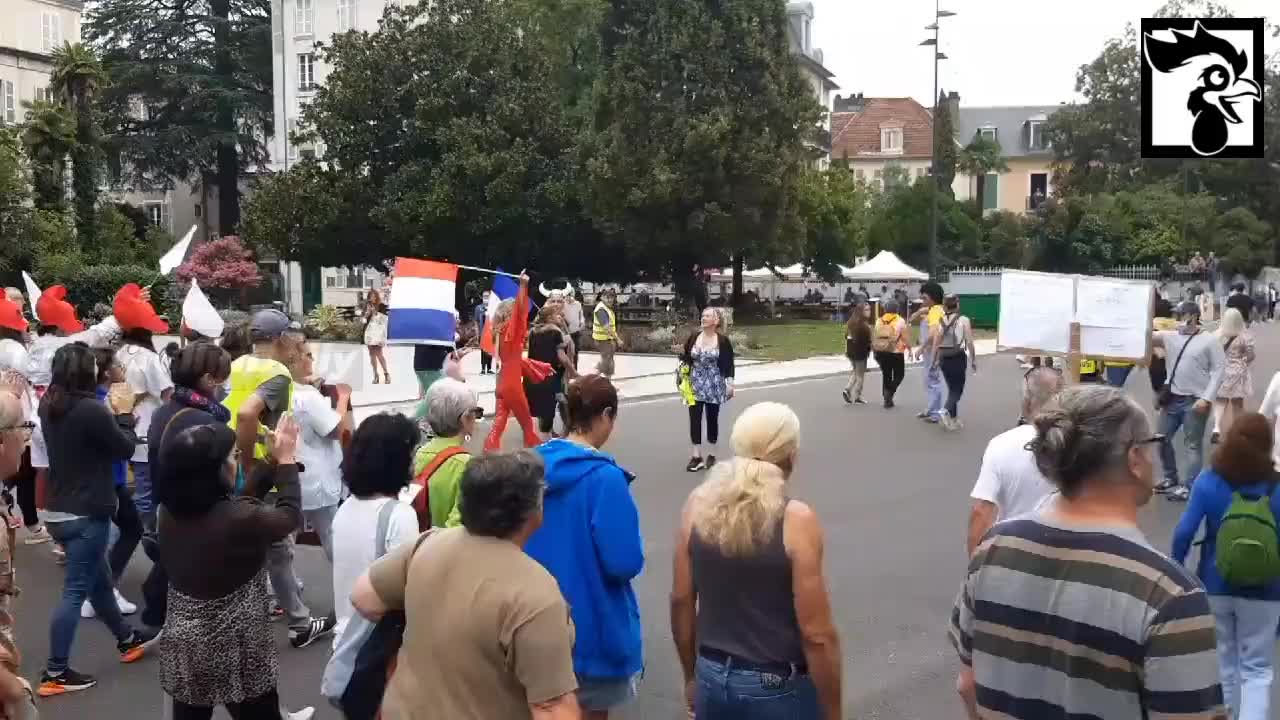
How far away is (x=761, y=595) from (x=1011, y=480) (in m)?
2.02

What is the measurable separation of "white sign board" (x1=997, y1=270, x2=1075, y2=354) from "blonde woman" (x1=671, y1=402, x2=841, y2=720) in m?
5.90

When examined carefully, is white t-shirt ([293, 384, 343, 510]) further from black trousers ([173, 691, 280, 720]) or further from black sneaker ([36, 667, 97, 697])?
black trousers ([173, 691, 280, 720])

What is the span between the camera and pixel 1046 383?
5.76 meters

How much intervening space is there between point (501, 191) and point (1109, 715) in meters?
34.3

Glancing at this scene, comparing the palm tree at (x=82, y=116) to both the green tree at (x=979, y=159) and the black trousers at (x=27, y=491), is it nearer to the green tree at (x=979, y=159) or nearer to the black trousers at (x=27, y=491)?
the black trousers at (x=27, y=491)

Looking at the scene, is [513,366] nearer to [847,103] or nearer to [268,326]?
[268,326]

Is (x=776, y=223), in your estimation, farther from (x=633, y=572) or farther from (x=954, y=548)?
(x=633, y=572)

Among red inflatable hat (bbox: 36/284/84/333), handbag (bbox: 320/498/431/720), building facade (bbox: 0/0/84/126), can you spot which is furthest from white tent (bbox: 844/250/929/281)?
handbag (bbox: 320/498/431/720)

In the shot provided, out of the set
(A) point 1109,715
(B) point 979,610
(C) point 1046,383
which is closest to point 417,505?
(B) point 979,610

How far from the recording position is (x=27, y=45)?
181 ft

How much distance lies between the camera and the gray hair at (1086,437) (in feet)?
8.70

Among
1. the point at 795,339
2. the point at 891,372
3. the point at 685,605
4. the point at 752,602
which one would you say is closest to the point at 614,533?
the point at 685,605

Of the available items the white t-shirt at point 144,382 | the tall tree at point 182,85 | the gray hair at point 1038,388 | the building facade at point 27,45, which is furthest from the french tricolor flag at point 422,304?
the tall tree at point 182,85

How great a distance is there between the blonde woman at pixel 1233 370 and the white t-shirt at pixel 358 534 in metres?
8.70
